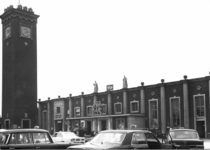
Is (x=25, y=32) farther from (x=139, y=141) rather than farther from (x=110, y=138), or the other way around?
(x=139, y=141)

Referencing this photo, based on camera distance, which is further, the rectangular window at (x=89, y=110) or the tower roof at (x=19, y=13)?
the tower roof at (x=19, y=13)

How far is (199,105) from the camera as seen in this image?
1567 inches

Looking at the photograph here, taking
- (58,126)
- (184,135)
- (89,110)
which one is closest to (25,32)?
(58,126)

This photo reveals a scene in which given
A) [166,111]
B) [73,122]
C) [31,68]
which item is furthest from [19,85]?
[166,111]

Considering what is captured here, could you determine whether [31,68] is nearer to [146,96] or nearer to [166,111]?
[146,96]

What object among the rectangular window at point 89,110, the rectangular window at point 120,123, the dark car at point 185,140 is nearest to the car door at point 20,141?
the dark car at point 185,140

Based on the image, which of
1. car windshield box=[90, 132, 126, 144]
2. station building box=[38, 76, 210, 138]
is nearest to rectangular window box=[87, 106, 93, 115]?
station building box=[38, 76, 210, 138]

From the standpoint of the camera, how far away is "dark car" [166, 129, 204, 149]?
1748 centimetres

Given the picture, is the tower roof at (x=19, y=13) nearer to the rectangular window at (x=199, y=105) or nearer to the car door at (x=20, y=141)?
the rectangular window at (x=199, y=105)

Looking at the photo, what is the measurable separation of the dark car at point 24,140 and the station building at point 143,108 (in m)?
30.3

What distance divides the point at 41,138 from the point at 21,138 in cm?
76

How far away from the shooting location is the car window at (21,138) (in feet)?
37.1

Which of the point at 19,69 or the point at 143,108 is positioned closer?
the point at 143,108

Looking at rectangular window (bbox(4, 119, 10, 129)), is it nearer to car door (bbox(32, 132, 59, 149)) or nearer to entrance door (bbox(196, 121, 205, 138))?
entrance door (bbox(196, 121, 205, 138))
